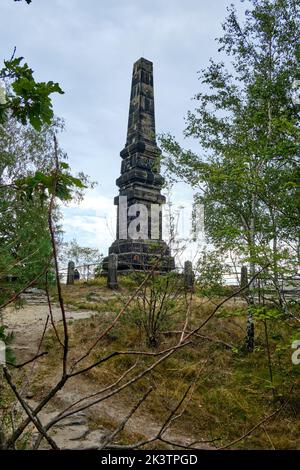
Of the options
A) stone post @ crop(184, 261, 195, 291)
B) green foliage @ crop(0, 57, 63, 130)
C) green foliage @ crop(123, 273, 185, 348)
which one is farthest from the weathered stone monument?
green foliage @ crop(0, 57, 63, 130)

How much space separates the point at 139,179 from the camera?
15.3m

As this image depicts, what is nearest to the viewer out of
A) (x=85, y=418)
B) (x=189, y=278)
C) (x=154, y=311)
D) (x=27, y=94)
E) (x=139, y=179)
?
(x=27, y=94)

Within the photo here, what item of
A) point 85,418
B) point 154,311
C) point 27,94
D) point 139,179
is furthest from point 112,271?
point 27,94

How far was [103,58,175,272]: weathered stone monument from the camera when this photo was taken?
14719mm

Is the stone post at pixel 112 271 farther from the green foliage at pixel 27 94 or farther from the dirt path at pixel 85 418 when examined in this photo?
the green foliage at pixel 27 94

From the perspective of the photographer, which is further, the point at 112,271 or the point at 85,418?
the point at 112,271

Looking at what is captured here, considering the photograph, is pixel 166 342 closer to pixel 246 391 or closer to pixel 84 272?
pixel 246 391

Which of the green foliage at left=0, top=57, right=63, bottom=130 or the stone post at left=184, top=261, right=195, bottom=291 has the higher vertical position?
the green foliage at left=0, top=57, right=63, bottom=130

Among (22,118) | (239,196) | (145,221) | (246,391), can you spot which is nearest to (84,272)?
(145,221)

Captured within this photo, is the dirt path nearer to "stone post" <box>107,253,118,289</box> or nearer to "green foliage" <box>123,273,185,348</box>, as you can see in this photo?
"green foliage" <box>123,273,185,348</box>

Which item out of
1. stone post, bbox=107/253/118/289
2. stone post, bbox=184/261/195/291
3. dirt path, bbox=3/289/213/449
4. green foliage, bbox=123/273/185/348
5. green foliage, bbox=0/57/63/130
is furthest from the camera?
stone post, bbox=107/253/118/289

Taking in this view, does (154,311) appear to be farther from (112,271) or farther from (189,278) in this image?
(112,271)

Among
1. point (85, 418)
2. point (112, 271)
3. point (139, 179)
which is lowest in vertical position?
point (85, 418)
